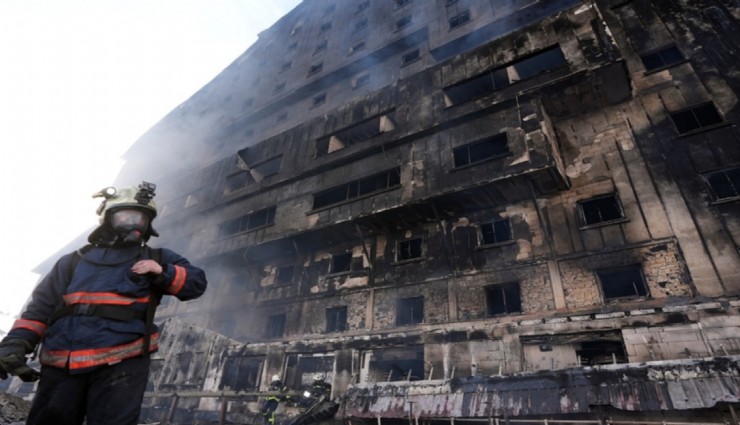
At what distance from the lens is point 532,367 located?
11.6 m

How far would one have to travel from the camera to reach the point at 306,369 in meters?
16.3

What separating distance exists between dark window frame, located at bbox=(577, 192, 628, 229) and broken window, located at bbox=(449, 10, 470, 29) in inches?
634

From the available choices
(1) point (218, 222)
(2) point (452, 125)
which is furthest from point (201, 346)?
(2) point (452, 125)

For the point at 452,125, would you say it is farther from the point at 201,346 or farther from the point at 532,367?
the point at 201,346

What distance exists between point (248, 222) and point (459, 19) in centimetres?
1970

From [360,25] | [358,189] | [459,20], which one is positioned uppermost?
[360,25]

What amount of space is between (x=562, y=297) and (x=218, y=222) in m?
20.8

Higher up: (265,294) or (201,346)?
(265,294)

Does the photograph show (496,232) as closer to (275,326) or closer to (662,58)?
(662,58)

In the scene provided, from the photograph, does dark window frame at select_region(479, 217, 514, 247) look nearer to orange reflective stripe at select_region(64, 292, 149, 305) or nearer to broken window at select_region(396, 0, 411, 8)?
orange reflective stripe at select_region(64, 292, 149, 305)

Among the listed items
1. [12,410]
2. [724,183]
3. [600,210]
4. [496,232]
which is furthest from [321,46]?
[12,410]

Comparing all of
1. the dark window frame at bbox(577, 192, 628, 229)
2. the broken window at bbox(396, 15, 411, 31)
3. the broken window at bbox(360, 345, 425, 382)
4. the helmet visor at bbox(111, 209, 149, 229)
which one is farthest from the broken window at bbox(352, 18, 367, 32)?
the helmet visor at bbox(111, 209, 149, 229)

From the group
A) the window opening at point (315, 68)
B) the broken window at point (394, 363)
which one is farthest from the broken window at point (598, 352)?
the window opening at point (315, 68)

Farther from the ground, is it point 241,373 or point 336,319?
point 336,319
